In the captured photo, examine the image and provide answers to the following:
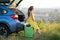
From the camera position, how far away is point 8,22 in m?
18.4

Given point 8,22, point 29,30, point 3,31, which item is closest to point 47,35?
point 29,30

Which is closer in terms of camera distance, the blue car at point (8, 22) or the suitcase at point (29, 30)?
the blue car at point (8, 22)

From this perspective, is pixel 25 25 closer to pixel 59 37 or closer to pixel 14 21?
pixel 14 21

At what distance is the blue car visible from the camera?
1831cm

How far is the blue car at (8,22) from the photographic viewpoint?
18312 millimetres

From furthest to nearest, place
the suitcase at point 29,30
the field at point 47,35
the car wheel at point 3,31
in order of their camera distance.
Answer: the suitcase at point 29,30
the car wheel at point 3,31
the field at point 47,35

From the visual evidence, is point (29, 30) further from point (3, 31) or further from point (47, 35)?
point (47, 35)

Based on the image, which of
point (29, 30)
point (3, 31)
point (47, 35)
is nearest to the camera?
point (47, 35)

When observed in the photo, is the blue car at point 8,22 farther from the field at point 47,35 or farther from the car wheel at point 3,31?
the field at point 47,35

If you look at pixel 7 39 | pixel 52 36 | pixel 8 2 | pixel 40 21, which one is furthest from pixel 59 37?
pixel 40 21

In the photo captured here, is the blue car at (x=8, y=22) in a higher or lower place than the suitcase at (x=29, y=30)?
higher

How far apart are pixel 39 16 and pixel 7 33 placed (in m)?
7.63

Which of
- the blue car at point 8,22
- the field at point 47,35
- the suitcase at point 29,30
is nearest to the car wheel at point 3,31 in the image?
the blue car at point 8,22

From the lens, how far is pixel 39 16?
25.8 metres
